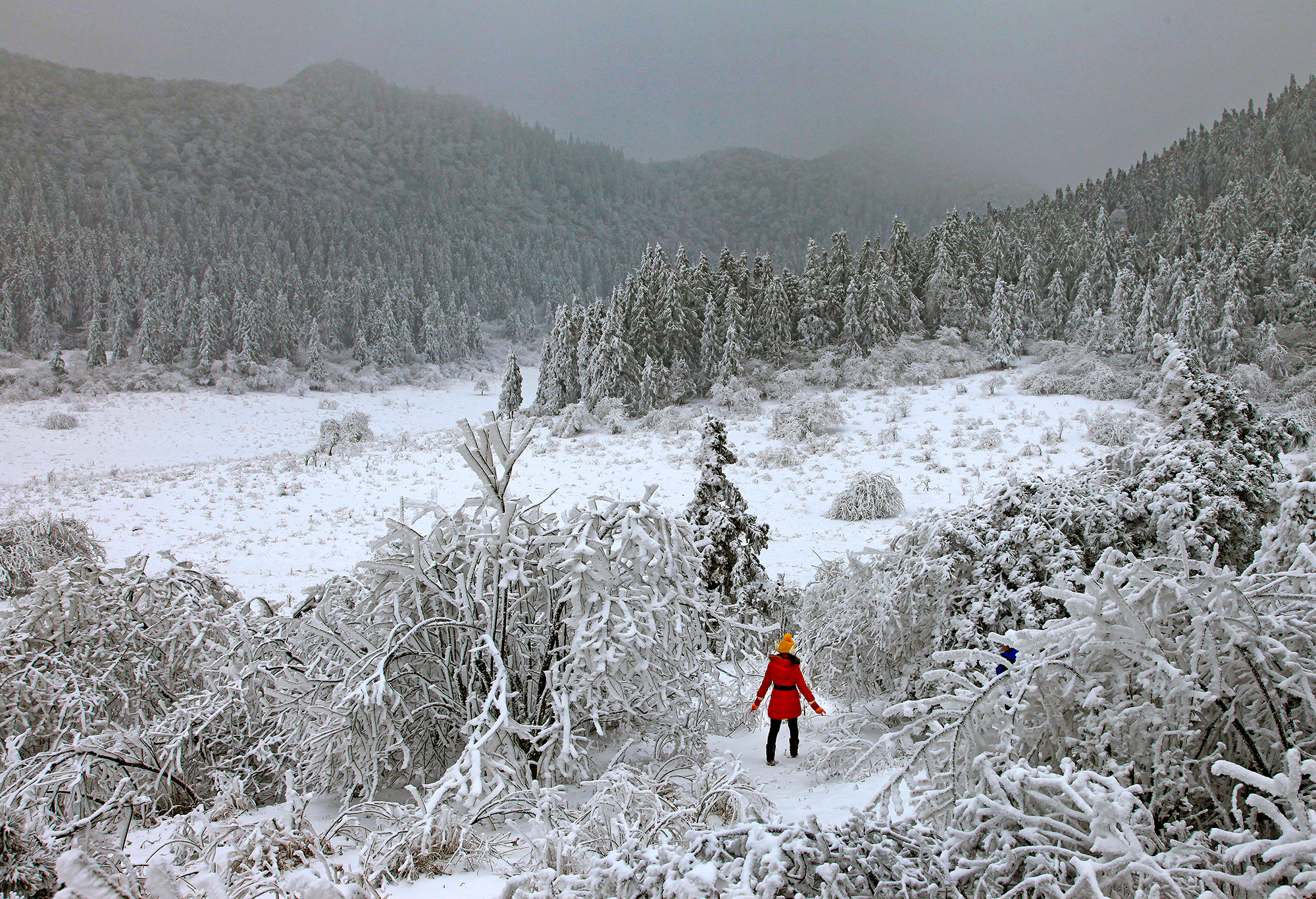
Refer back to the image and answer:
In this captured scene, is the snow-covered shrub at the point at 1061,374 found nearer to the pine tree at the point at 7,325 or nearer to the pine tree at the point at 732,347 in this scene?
the pine tree at the point at 732,347

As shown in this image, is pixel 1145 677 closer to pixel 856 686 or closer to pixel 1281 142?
pixel 856 686

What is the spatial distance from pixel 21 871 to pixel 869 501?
1577 cm

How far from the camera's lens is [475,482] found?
70.1ft

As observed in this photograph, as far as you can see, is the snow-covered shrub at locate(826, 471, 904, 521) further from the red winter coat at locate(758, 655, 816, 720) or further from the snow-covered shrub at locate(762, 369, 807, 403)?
the snow-covered shrub at locate(762, 369, 807, 403)

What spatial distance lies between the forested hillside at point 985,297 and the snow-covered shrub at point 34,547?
2420 cm

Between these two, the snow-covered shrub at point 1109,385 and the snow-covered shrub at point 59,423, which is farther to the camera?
the snow-covered shrub at point 59,423

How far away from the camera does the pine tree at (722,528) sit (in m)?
9.59

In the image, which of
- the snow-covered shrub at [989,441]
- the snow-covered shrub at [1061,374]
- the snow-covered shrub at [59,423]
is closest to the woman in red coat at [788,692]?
the snow-covered shrub at [989,441]

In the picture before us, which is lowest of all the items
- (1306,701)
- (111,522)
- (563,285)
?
(111,522)

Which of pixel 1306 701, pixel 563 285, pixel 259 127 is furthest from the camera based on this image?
pixel 259 127

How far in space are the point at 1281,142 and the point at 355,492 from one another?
7642cm

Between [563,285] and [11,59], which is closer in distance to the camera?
[563,285]

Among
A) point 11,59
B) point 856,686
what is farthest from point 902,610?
point 11,59

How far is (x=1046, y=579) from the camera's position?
616 centimetres
